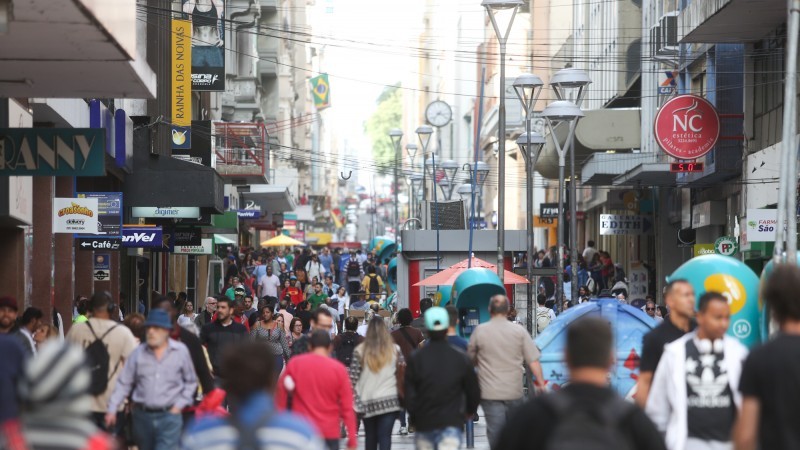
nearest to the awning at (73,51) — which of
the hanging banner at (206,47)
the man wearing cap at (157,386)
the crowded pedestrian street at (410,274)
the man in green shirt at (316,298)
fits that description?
the crowded pedestrian street at (410,274)

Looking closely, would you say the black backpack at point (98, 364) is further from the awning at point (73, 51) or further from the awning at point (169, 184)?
the awning at point (169, 184)

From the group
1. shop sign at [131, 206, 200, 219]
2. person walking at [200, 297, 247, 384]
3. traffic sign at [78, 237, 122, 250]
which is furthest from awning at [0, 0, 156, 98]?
shop sign at [131, 206, 200, 219]

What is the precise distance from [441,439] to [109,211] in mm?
13175

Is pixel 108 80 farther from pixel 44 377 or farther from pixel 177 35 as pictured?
pixel 177 35

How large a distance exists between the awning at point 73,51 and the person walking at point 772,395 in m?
6.80

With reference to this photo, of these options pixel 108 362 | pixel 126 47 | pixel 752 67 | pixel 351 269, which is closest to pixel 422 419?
pixel 108 362

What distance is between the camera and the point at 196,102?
147 feet

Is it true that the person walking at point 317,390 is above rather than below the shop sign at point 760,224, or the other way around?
below

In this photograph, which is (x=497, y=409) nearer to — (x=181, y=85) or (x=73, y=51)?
(x=73, y=51)

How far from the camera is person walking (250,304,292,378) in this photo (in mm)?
18016

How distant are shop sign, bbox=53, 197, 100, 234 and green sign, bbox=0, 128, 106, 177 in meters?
5.11

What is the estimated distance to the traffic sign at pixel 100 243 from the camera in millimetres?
23766

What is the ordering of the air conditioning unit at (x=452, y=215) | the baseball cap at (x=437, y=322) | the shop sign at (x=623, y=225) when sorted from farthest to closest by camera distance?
the shop sign at (x=623, y=225), the air conditioning unit at (x=452, y=215), the baseball cap at (x=437, y=322)

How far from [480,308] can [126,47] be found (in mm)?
10195
